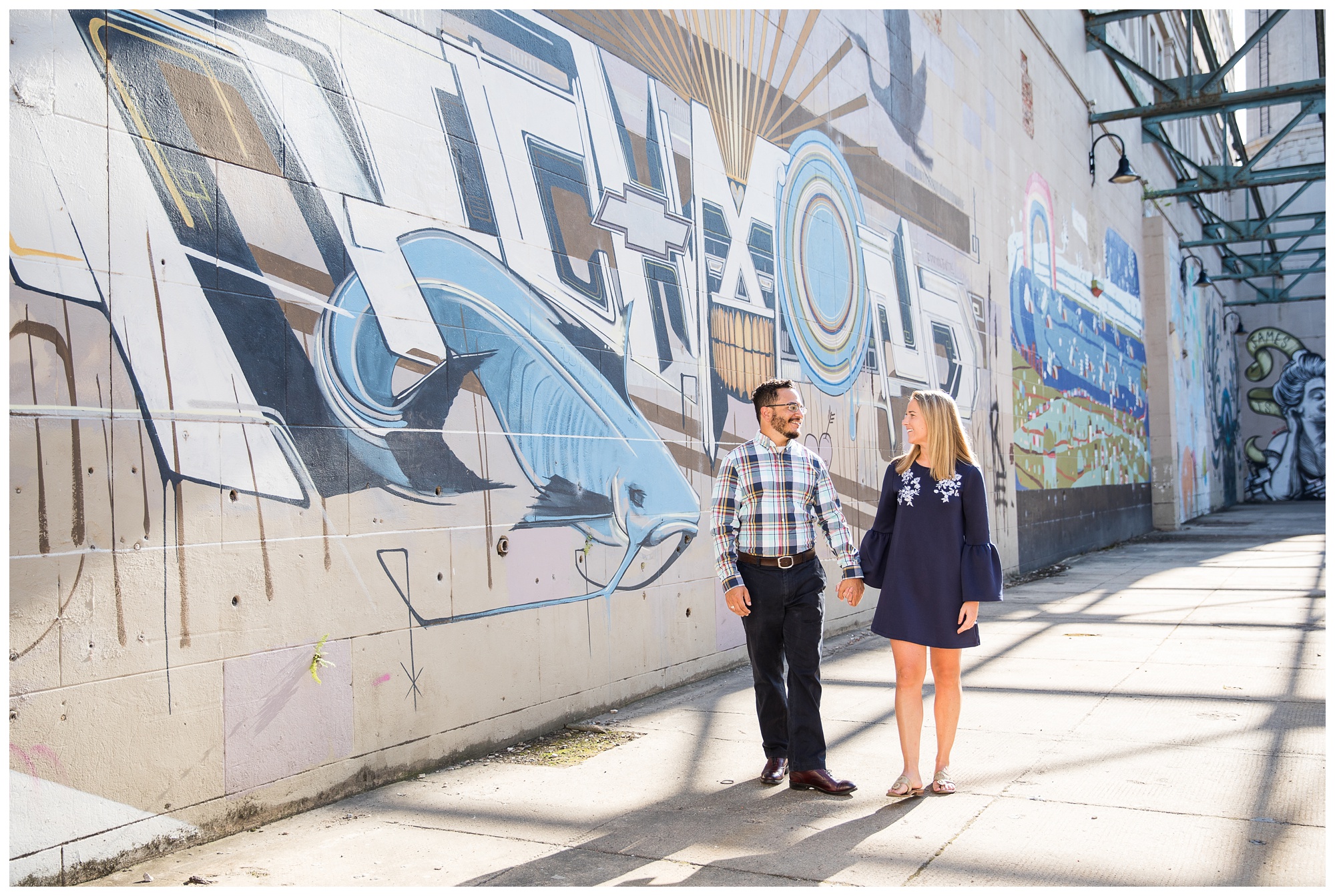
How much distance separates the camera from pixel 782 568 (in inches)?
176

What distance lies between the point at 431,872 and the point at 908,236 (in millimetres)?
9175

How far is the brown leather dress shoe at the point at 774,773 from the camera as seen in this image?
15.0ft

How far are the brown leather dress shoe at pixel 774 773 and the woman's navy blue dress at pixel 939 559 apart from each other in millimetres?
840

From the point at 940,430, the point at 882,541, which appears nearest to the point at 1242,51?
the point at 940,430

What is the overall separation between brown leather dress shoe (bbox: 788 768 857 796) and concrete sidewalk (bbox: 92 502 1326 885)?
1.8 inches

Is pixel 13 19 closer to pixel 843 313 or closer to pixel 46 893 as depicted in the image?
pixel 46 893

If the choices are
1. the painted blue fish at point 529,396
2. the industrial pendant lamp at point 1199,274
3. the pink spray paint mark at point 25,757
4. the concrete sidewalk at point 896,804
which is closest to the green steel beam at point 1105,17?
the industrial pendant lamp at point 1199,274

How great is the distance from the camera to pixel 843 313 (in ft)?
31.4

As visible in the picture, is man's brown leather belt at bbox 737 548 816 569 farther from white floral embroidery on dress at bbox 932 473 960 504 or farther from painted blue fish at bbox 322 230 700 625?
painted blue fish at bbox 322 230 700 625

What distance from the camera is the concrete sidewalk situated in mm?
3551

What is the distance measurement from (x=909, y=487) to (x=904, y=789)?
1.29 meters

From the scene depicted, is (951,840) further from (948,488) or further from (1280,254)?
(1280,254)

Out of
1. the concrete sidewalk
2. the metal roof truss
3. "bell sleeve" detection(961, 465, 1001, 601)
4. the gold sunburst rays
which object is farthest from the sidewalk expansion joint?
the metal roof truss

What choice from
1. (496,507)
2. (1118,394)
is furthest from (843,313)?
(1118,394)
